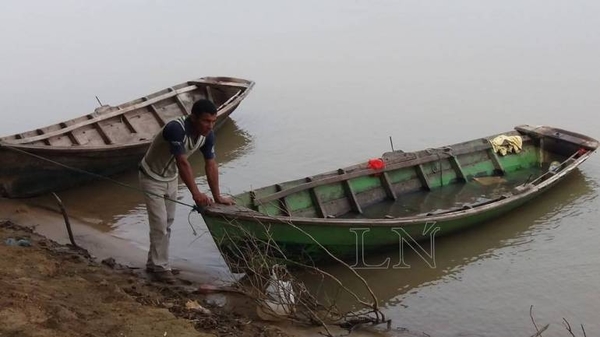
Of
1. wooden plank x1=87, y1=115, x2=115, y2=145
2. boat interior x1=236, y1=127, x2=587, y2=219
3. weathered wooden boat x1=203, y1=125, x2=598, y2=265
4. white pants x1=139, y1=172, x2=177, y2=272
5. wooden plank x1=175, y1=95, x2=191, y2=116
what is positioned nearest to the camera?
white pants x1=139, y1=172, x2=177, y2=272

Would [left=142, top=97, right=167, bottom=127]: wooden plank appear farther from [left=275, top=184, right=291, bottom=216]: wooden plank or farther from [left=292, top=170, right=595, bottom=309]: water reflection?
[left=292, top=170, right=595, bottom=309]: water reflection

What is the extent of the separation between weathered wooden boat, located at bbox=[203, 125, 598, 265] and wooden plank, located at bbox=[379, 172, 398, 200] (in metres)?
0.01

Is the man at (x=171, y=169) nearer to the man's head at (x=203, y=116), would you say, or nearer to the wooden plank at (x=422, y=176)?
the man's head at (x=203, y=116)

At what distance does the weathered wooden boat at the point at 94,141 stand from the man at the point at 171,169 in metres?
1.79

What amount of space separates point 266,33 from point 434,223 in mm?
16845

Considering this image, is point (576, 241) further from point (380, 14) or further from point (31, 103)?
point (380, 14)

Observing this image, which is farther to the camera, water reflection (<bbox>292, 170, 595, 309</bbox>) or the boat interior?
the boat interior

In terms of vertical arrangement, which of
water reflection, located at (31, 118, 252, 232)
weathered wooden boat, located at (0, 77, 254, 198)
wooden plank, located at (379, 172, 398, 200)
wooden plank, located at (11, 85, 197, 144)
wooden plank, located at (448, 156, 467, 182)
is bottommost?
wooden plank, located at (448, 156, 467, 182)

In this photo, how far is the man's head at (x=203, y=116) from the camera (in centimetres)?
542

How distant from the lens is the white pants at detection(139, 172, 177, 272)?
6.00m

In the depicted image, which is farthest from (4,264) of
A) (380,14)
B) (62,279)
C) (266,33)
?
(380,14)

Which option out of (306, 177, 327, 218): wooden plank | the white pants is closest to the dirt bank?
the white pants

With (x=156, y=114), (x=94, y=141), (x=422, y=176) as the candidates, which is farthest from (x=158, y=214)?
(x=156, y=114)

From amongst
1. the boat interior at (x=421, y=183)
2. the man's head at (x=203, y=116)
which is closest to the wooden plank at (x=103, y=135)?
the boat interior at (x=421, y=183)
